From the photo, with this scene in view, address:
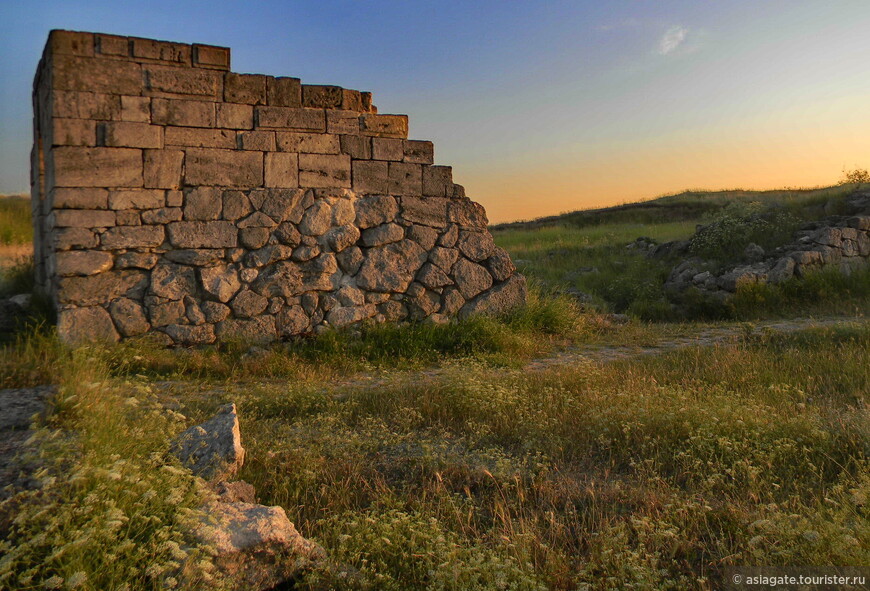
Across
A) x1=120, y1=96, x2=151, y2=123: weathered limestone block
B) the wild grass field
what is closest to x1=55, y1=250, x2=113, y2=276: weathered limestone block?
the wild grass field

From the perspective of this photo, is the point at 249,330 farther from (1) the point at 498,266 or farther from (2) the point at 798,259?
(2) the point at 798,259

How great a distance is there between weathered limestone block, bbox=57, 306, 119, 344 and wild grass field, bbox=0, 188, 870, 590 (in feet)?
0.56

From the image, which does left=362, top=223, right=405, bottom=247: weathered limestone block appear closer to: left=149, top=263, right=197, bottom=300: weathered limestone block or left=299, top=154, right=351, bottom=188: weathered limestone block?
left=299, top=154, right=351, bottom=188: weathered limestone block

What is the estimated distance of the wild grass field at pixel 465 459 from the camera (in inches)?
96.2

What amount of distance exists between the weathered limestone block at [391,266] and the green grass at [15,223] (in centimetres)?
645

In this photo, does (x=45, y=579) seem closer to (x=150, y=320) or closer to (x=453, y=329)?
(x=150, y=320)

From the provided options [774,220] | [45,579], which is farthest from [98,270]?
[774,220]

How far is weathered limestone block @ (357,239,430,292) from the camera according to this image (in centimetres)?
748

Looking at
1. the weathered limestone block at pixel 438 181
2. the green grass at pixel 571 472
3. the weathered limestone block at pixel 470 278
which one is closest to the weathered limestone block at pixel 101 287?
the green grass at pixel 571 472

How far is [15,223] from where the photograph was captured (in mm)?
10453

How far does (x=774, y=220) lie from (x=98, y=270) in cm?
1362

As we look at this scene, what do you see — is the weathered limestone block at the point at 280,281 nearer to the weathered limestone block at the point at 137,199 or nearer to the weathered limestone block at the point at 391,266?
the weathered limestone block at the point at 391,266

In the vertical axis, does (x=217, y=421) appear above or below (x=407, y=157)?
below

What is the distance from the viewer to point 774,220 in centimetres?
1407
